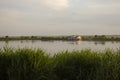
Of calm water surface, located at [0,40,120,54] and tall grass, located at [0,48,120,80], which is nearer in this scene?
tall grass, located at [0,48,120,80]

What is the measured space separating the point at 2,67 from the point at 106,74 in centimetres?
361

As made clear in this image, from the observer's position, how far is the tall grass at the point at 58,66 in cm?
1212

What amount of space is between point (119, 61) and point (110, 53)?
65cm

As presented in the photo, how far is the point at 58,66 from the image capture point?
12656 mm

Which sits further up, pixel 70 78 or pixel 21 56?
pixel 21 56

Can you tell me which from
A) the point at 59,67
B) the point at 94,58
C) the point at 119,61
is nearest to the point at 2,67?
the point at 59,67

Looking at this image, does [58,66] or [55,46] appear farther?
[55,46]

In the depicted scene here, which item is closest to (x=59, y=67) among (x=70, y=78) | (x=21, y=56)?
(x=70, y=78)

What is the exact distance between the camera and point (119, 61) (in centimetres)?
1234

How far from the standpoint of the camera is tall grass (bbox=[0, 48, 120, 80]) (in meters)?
12.1

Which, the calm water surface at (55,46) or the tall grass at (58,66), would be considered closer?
the tall grass at (58,66)

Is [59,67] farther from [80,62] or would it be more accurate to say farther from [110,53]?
[110,53]

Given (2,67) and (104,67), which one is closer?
(104,67)

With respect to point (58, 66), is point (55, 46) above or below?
above
